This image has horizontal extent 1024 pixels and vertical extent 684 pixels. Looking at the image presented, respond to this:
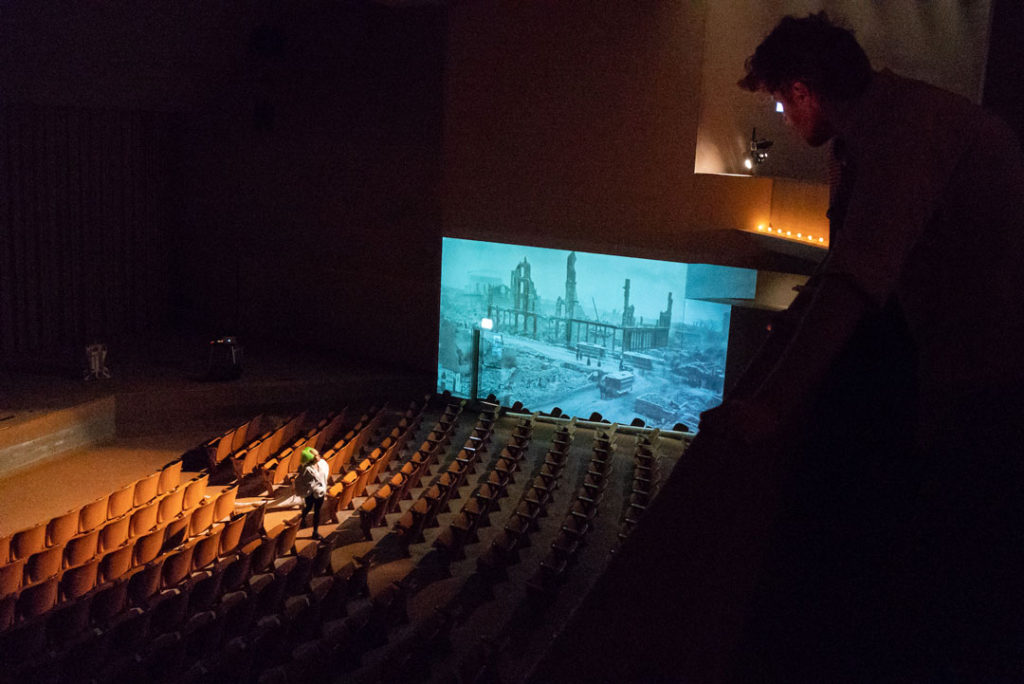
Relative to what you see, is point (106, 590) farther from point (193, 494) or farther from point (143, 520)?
point (193, 494)

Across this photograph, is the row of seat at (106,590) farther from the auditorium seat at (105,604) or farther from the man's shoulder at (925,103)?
the man's shoulder at (925,103)

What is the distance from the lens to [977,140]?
954 mm

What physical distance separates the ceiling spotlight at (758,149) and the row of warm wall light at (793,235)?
0.73m

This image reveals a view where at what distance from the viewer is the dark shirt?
2.90 feet

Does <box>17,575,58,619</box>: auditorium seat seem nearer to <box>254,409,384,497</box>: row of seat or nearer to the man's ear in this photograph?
<box>254,409,384,497</box>: row of seat

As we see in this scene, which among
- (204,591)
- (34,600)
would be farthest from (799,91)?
(34,600)

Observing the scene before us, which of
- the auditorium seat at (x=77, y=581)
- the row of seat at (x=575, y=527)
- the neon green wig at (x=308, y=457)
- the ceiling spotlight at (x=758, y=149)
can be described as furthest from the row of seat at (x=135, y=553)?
the ceiling spotlight at (x=758, y=149)

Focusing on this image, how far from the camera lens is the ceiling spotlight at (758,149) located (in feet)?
29.2

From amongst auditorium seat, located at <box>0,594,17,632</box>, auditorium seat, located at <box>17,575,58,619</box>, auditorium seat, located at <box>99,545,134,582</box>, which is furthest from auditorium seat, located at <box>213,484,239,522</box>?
auditorium seat, located at <box>0,594,17,632</box>

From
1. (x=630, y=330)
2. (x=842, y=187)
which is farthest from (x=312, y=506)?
(x=842, y=187)

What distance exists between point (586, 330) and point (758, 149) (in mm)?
2779

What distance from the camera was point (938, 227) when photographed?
99 centimetres

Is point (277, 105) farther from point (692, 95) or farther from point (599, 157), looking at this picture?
point (692, 95)

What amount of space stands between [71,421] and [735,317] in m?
6.74
